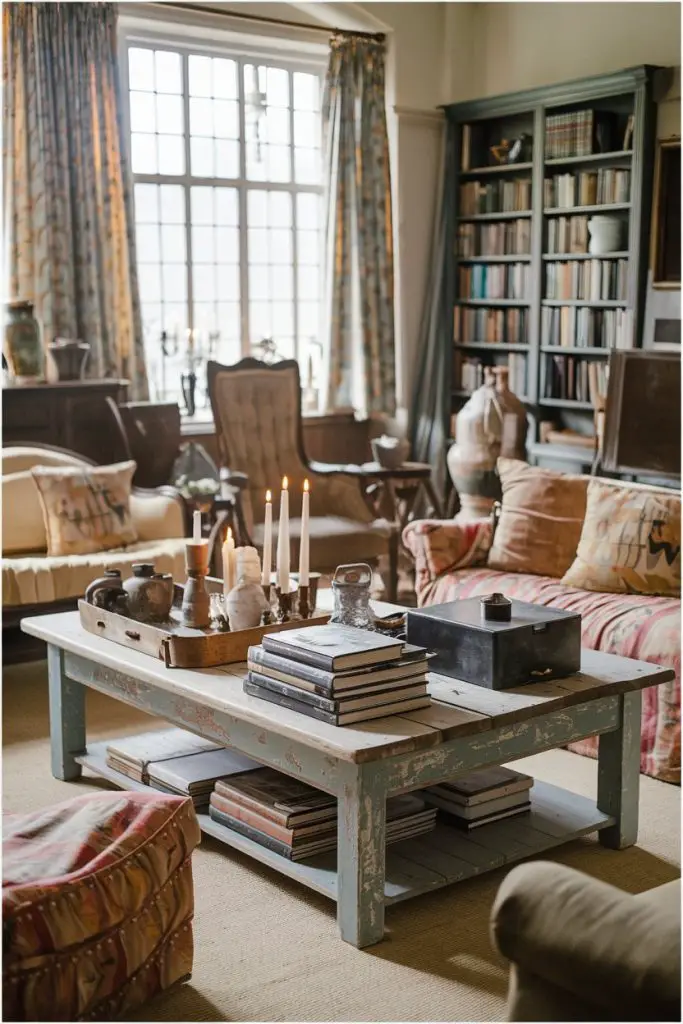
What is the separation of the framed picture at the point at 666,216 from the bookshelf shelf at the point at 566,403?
77 centimetres

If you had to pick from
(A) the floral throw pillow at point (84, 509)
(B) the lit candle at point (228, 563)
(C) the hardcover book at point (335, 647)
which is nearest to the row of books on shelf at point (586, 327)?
(A) the floral throw pillow at point (84, 509)

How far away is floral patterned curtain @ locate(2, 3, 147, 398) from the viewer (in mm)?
5906

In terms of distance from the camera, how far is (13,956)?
2092 mm

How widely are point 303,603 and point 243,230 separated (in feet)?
13.8

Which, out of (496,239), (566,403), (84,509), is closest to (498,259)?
(496,239)

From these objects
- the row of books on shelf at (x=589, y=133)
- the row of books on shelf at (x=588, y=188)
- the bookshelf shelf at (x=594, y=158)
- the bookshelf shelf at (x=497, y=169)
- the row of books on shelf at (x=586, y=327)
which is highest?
the row of books on shelf at (x=589, y=133)

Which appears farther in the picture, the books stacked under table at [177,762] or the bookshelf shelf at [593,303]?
the bookshelf shelf at [593,303]

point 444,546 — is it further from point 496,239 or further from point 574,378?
point 496,239

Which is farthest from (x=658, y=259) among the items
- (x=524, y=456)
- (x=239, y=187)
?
(x=239, y=187)

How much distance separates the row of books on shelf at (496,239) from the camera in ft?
22.7

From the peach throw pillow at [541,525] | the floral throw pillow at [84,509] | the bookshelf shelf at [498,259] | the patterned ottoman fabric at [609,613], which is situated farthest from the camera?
the bookshelf shelf at [498,259]

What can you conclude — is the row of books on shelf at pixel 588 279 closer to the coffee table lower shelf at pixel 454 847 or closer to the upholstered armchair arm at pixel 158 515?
the upholstered armchair arm at pixel 158 515

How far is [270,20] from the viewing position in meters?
6.66

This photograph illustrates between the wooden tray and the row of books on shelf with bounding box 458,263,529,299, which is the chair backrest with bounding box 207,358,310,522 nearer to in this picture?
the row of books on shelf with bounding box 458,263,529,299
